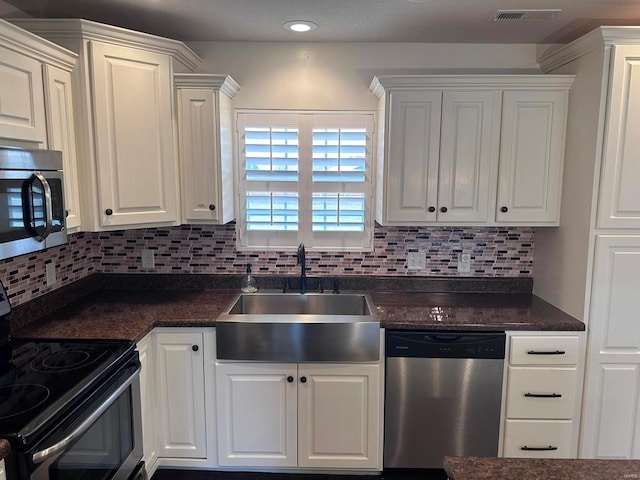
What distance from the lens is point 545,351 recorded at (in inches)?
85.9

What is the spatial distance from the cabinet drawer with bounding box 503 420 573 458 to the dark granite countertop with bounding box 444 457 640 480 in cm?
131

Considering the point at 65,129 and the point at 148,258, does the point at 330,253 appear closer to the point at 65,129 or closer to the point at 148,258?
the point at 148,258

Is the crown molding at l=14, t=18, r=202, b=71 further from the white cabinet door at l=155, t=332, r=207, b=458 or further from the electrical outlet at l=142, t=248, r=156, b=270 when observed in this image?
the white cabinet door at l=155, t=332, r=207, b=458

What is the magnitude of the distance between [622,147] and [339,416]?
6.38ft

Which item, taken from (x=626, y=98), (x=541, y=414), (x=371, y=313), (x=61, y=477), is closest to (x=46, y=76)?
(x=61, y=477)

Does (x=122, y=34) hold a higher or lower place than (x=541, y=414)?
higher

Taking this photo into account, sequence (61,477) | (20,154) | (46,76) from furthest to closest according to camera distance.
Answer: (46,76) < (20,154) < (61,477)

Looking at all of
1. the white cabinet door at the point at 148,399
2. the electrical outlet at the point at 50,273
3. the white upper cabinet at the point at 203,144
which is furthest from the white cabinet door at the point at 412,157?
the electrical outlet at the point at 50,273

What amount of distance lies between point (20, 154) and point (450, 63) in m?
2.31

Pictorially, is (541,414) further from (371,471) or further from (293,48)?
(293,48)

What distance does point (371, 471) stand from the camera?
230cm

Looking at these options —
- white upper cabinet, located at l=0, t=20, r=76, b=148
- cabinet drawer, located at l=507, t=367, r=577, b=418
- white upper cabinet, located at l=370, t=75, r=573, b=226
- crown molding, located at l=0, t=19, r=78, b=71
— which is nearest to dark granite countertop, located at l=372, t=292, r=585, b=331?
cabinet drawer, located at l=507, t=367, r=577, b=418

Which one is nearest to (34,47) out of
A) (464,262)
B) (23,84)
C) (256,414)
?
(23,84)

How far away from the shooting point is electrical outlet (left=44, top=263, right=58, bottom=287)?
7.47ft
